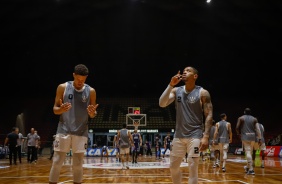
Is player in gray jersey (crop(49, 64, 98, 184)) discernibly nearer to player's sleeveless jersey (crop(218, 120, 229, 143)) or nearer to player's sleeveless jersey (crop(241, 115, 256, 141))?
player's sleeveless jersey (crop(241, 115, 256, 141))

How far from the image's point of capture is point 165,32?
29141 mm

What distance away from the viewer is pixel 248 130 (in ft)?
33.6

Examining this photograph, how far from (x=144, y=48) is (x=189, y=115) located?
87.1ft

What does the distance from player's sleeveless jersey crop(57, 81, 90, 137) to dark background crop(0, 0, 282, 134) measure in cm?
1902

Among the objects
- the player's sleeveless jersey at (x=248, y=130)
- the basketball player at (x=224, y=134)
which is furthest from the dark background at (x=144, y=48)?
the player's sleeveless jersey at (x=248, y=130)

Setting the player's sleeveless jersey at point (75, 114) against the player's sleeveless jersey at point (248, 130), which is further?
the player's sleeveless jersey at point (248, 130)

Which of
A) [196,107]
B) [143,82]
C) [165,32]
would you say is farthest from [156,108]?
[196,107]

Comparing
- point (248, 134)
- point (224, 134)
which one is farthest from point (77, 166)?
point (224, 134)

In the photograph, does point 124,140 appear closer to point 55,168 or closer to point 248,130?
point 248,130

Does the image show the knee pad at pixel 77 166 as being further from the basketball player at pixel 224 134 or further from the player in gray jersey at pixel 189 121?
the basketball player at pixel 224 134

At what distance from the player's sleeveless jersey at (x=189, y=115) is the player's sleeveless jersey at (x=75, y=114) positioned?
145 cm

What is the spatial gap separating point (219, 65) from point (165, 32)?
7.08 meters

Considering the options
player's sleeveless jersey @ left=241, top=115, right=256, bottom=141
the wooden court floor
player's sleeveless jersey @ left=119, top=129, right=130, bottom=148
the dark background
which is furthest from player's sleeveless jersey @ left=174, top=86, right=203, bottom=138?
the dark background

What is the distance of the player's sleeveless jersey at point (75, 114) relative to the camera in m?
4.86
